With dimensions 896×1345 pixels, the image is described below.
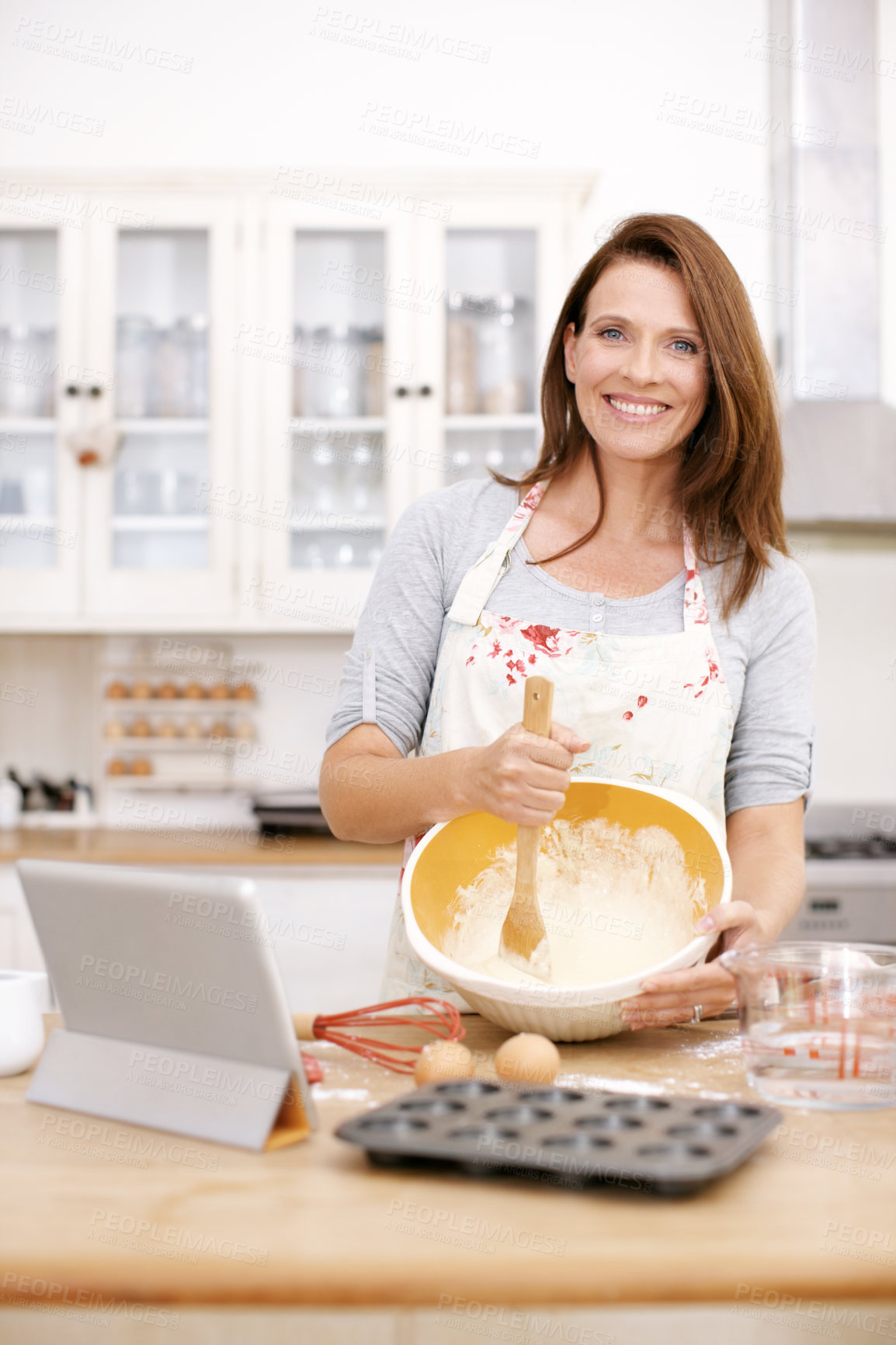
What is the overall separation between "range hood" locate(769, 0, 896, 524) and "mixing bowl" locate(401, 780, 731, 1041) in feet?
5.28

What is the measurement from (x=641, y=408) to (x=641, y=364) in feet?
0.16

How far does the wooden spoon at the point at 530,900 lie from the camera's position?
928 millimetres

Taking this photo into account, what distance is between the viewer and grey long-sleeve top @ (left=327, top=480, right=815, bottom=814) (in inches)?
48.7

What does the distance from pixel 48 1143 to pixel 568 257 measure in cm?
234

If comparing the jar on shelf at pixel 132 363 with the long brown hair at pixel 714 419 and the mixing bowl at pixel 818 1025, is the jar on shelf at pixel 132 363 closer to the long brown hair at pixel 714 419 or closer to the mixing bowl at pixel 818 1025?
the long brown hair at pixel 714 419

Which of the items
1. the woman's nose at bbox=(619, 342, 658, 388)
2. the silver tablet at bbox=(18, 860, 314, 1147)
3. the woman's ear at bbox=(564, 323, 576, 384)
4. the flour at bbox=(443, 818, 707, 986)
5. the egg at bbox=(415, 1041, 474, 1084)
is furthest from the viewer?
the woman's ear at bbox=(564, 323, 576, 384)

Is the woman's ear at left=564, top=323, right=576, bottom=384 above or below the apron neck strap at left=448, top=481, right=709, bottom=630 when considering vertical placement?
above

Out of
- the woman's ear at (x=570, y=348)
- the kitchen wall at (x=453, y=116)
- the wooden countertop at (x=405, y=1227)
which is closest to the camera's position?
the wooden countertop at (x=405, y=1227)

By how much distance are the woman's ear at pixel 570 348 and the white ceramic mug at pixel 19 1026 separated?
2.87 feet

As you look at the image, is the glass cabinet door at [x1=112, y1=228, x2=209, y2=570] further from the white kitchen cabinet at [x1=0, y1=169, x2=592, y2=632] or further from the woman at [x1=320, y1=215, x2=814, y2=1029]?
the woman at [x1=320, y1=215, x2=814, y2=1029]

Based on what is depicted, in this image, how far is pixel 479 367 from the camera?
8.84 feet

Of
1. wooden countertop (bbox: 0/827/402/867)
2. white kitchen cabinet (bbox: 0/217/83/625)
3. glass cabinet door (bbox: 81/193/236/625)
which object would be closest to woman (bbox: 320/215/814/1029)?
wooden countertop (bbox: 0/827/402/867)

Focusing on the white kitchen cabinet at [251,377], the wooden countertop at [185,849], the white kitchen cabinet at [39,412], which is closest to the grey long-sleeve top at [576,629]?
the wooden countertop at [185,849]

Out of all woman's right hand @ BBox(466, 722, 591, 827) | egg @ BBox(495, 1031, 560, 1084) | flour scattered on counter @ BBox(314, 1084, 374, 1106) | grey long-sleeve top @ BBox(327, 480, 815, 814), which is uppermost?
grey long-sleeve top @ BBox(327, 480, 815, 814)
